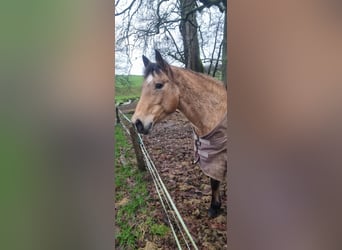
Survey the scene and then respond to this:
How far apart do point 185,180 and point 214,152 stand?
18 cm

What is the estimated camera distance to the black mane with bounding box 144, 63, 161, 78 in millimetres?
1540

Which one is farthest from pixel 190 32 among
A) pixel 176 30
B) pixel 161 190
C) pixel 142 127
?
pixel 161 190

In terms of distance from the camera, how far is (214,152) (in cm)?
149

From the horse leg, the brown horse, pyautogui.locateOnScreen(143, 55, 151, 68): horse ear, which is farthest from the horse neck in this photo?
the horse leg

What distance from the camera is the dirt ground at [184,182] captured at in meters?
1.45

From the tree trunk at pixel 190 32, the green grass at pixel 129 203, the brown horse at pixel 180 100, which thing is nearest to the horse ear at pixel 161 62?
the brown horse at pixel 180 100

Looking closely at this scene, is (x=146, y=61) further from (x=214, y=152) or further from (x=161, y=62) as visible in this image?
(x=214, y=152)

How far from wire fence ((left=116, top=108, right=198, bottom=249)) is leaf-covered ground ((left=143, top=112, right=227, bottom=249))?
0.02 m

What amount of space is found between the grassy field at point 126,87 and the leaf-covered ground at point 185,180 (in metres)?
0.19

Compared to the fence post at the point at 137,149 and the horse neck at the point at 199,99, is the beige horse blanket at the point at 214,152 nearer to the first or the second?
the horse neck at the point at 199,99

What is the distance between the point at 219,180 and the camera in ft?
4.79
